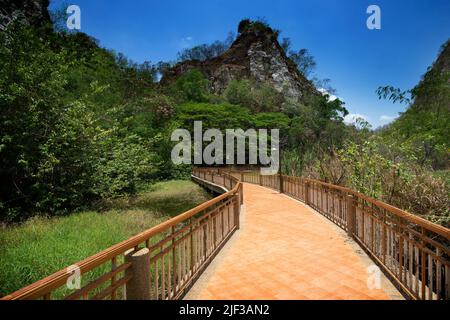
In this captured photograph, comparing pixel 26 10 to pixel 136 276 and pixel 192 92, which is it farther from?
pixel 136 276

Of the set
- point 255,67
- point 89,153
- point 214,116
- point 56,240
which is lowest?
point 56,240

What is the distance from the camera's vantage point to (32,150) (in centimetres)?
1040

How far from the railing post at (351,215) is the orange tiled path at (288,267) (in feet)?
0.76

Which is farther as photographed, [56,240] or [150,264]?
[56,240]

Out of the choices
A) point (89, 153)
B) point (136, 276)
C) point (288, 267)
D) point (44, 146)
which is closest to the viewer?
point (136, 276)

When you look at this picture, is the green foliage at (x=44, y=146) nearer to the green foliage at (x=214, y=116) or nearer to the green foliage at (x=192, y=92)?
the green foliage at (x=214, y=116)

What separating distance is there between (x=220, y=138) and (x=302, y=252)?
29.4 metres

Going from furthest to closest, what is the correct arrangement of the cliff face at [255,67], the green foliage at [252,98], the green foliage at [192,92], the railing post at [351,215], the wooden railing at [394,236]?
the cliff face at [255,67] < the green foliage at [252,98] < the green foliage at [192,92] < the railing post at [351,215] < the wooden railing at [394,236]

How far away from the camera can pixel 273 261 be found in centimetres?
475

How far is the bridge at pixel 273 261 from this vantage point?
2.60 m

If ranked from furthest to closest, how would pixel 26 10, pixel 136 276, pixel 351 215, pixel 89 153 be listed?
1. pixel 26 10
2. pixel 89 153
3. pixel 351 215
4. pixel 136 276

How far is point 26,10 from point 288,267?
1473 inches

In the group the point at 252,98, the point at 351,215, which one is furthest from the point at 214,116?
the point at 351,215

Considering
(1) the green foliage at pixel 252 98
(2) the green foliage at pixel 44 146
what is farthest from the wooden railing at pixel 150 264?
(1) the green foliage at pixel 252 98
